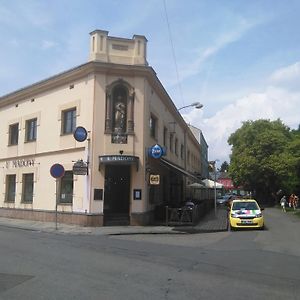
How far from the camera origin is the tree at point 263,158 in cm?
5444

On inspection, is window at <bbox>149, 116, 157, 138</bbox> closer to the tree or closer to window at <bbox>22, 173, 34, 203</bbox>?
window at <bbox>22, 173, 34, 203</bbox>

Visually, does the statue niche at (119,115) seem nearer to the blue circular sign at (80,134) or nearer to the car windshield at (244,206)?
the blue circular sign at (80,134)

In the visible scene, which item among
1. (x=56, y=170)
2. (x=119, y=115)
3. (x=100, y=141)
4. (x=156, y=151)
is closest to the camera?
(x=56, y=170)

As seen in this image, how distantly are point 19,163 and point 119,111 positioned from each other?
9093mm

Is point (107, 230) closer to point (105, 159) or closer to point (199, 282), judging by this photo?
point (105, 159)

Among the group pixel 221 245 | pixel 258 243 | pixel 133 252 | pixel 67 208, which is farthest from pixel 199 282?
pixel 67 208

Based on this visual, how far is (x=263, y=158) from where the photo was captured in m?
55.9

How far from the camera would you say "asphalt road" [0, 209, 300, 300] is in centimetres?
764

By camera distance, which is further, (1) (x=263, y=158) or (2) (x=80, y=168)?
(1) (x=263, y=158)

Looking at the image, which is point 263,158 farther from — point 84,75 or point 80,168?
point 80,168

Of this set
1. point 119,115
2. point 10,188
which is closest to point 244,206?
point 119,115

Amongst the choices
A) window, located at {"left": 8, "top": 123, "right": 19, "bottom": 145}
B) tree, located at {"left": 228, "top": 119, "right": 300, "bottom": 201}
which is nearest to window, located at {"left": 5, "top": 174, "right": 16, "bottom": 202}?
window, located at {"left": 8, "top": 123, "right": 19, "bottom": 145}

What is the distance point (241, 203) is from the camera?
23797 mm

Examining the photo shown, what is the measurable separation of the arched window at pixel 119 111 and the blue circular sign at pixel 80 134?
4.02 ft
